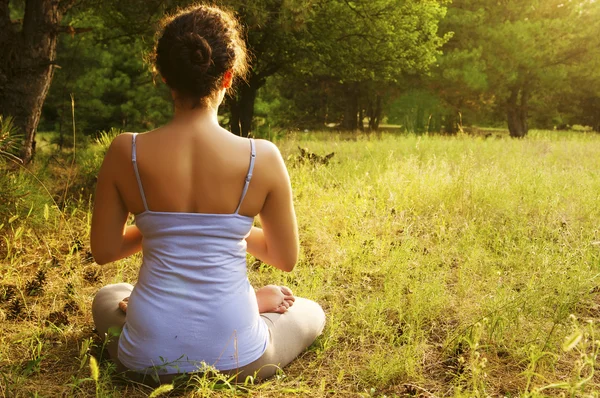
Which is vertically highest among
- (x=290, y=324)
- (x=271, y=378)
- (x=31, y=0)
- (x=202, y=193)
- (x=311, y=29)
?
(x=311, y=29)

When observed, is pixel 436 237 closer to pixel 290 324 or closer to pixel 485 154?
pixel 290 324

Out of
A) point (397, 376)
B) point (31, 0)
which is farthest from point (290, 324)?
point (31, 0)

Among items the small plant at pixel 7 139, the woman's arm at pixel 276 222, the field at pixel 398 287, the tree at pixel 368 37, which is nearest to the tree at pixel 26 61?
the small plant at pixel 7 139

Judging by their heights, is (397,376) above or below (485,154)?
below

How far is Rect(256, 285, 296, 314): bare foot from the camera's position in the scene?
94.8 inches

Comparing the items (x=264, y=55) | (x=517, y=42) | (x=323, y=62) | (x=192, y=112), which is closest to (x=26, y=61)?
(x=192, y=112)

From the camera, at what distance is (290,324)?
2422mm

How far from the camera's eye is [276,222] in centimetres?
213

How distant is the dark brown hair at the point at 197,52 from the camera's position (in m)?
1.83

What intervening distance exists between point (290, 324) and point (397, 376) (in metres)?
0.52

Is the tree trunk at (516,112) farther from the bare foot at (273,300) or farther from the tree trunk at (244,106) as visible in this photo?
the bare foot at (273,300)

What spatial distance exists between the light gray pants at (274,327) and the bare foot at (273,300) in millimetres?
25

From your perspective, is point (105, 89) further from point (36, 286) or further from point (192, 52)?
point (192, 52)

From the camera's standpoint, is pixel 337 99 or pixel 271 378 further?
pixel 337 99
